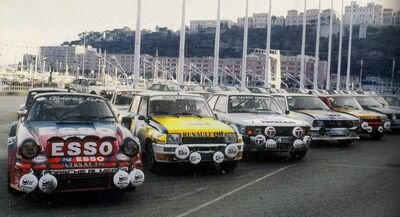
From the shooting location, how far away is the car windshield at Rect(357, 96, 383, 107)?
1725 cm

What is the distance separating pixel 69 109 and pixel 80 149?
1.52 metres

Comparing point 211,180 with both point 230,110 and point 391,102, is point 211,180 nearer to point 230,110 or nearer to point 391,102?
point 230,110

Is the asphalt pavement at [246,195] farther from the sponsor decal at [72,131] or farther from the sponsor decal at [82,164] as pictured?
the sponsor decal at [72,131]

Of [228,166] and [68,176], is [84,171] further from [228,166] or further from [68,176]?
[228,166]

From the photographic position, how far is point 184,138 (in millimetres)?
7867

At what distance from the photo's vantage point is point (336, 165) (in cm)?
975

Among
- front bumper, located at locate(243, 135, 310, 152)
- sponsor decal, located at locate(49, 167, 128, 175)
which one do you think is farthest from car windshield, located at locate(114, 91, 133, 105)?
sponsor decal, located at locate(49, 167, 128, 175)

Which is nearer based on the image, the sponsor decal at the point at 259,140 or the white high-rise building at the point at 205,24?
the sponsor decal at the point at 259,140

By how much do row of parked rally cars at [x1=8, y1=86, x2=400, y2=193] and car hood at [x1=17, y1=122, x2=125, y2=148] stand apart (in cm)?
1

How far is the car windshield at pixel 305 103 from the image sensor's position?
13.5m

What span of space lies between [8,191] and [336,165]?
644 cm

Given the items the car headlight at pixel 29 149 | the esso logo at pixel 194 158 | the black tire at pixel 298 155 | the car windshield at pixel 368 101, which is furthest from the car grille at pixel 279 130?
the car windshield at pixel 368 101

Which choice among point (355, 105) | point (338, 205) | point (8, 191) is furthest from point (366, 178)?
point (355, 105)

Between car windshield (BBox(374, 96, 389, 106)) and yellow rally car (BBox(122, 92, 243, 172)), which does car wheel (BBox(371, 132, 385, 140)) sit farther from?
yellow rally car (BBox(122, 92, 243, 172))
